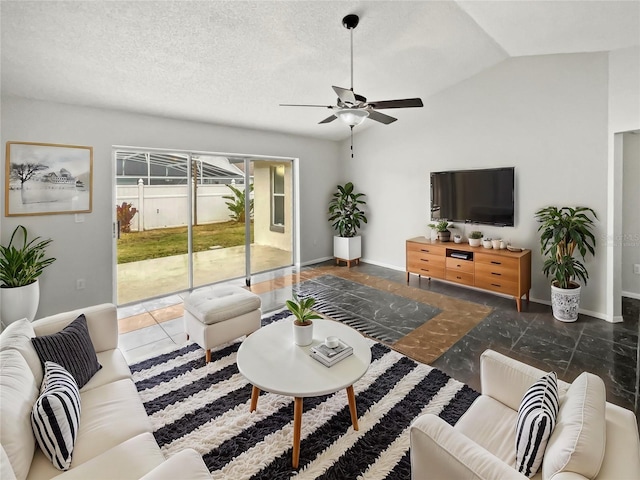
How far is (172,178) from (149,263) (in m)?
1.33

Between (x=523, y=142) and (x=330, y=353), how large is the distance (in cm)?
407

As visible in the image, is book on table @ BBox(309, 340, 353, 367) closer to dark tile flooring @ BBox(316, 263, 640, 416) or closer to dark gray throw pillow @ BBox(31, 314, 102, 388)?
dark tile flooring @ BBox(316, 263, 640, 416)

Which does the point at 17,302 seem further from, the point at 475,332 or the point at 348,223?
the point at 348,223

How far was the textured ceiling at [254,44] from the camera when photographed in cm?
257

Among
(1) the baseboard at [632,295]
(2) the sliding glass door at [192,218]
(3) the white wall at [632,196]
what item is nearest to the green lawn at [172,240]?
(2) the sliding glass door at [192,218]

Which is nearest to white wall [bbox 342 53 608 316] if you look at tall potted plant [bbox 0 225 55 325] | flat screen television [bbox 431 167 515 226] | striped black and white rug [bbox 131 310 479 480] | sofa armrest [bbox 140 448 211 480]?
flat screen television [bbox 431 167 515 226]

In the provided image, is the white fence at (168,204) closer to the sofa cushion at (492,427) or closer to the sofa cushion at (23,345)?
the sofa cushion at (23,345)

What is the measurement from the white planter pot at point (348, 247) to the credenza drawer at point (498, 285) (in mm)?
2504

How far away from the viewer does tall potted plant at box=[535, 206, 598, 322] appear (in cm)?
358

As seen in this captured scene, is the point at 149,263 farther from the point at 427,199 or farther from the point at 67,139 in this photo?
the point at 427,199

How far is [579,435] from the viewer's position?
1.05m

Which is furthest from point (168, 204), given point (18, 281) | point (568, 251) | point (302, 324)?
point (568, 251)

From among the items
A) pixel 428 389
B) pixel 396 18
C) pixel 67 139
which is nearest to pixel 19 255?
pixel 67 139

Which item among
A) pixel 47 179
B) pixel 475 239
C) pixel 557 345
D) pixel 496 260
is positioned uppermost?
pixel 47 179
